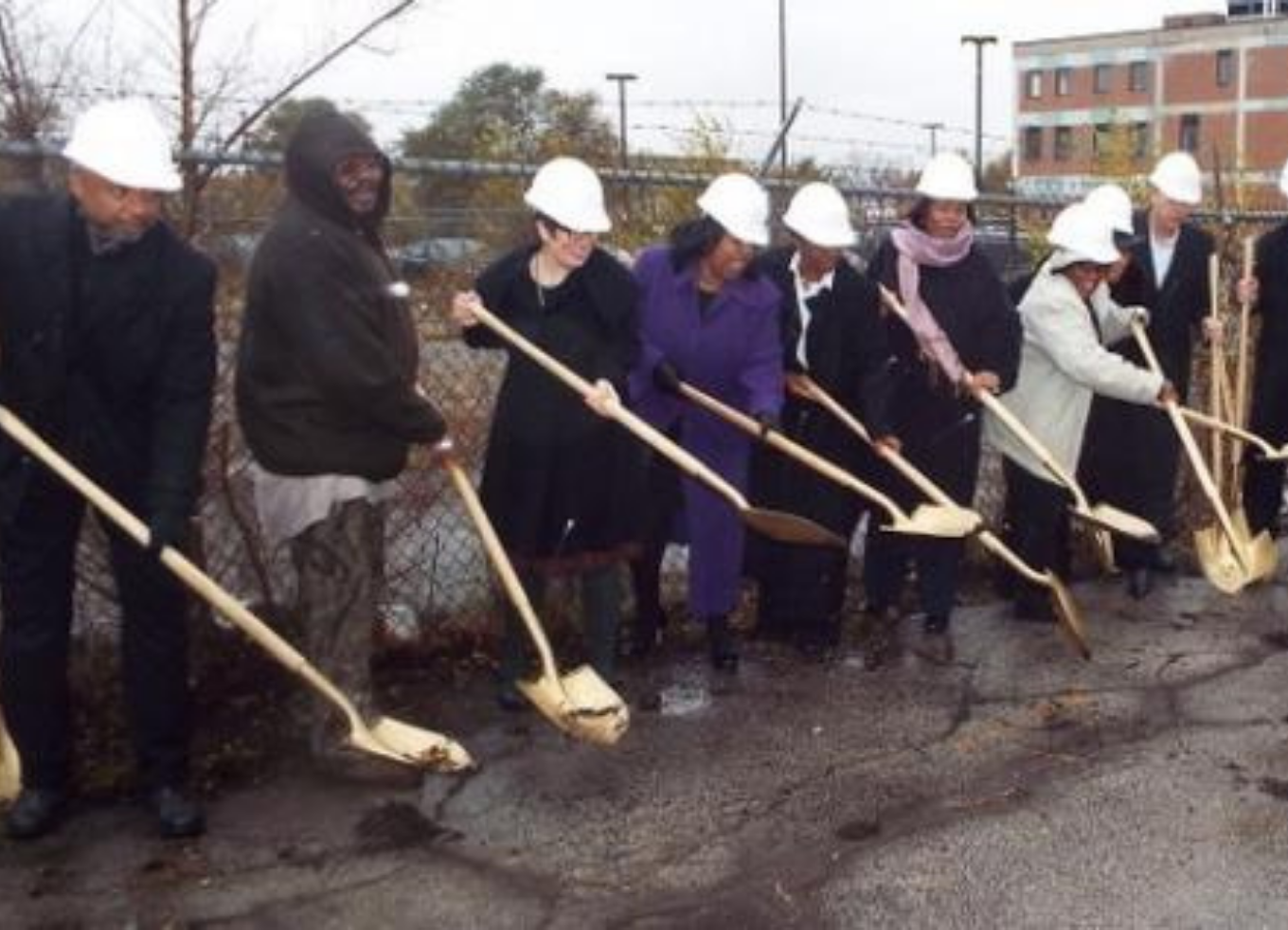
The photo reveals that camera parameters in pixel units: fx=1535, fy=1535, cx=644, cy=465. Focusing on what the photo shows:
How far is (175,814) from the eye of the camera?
3.91 metres

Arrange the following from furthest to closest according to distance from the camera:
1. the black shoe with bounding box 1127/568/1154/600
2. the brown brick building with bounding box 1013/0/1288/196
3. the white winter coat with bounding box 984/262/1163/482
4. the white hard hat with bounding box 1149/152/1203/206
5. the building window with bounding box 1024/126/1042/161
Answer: the building window with bounding box 1024/126/1042/161 → the brown brick building with bounding box 1013/0/1288/196 → the black shoe with bounding box 1127/568/1154/600 → the white hard hat with bounding box 1149/152/1203/206 → the white winter coat with bounding box 984/262/1163/482

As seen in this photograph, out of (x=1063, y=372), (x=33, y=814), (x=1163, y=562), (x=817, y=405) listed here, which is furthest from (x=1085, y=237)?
(x=33, y=814)

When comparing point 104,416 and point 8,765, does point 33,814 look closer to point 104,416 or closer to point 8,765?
point 8,765

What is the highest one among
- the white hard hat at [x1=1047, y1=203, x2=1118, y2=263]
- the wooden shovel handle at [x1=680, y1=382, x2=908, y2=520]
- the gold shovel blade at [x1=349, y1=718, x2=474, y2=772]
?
the white hard hat at [x1=1047, y1=203, x2=1118, y2=263]

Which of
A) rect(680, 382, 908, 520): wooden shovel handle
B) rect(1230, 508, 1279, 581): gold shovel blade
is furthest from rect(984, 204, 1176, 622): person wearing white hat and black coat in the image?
rect(680, 382, 908, 520): wooden shovel handle

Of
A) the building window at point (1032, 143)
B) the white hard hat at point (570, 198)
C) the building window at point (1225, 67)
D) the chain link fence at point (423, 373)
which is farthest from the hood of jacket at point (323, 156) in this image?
the building window at point (1032, 143)

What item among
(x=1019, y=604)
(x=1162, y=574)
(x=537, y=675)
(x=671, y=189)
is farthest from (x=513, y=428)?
(x=1162, y=574)

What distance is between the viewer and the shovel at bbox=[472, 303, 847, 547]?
4406 mm

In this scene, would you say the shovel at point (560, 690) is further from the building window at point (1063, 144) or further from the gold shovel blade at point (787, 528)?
the building window at point (1063, 144)

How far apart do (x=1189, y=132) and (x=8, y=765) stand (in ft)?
216

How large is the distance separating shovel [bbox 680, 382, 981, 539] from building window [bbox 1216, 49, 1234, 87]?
63.0 metres

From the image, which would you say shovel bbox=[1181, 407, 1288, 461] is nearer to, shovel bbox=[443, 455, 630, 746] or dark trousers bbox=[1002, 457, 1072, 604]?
dark trousers bbox=[1002, 457, 1072, 604]

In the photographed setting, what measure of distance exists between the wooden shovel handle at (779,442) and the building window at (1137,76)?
64.9 metres

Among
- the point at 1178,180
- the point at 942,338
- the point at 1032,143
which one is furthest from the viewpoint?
the point at 1032,143
